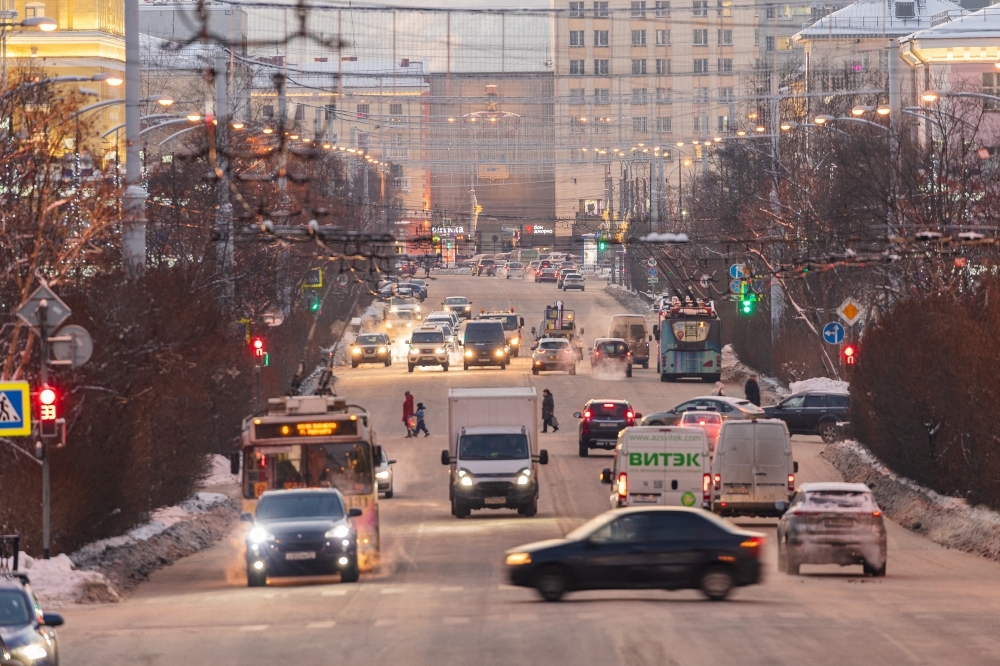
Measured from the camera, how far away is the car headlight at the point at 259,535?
25969 mm

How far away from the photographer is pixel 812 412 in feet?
178

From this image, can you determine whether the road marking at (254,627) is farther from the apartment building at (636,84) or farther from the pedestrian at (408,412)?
the apartment building at (636,84)

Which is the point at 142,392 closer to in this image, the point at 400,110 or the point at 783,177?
the point at 783,177

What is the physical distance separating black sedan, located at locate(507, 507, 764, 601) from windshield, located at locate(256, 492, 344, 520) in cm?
499

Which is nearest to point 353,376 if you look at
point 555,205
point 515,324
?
point 515,324

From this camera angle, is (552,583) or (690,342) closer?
(552,583)

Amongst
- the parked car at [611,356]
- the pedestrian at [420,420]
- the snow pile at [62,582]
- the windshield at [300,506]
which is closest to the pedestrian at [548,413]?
the pedestrian at [420,420]

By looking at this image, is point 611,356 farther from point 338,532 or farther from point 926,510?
point 338,532

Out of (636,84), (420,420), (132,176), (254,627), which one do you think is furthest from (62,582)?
(636,84)

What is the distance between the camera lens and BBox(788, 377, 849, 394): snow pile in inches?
2197

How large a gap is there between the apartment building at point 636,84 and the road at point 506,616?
118709mm

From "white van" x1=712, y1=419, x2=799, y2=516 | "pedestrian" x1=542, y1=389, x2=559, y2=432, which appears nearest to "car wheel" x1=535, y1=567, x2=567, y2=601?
"white van" x1=712, y1=419, x2=799, y2=516

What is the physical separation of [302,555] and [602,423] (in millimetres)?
24415

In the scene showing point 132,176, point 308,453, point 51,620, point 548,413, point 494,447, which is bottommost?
point 548,413
